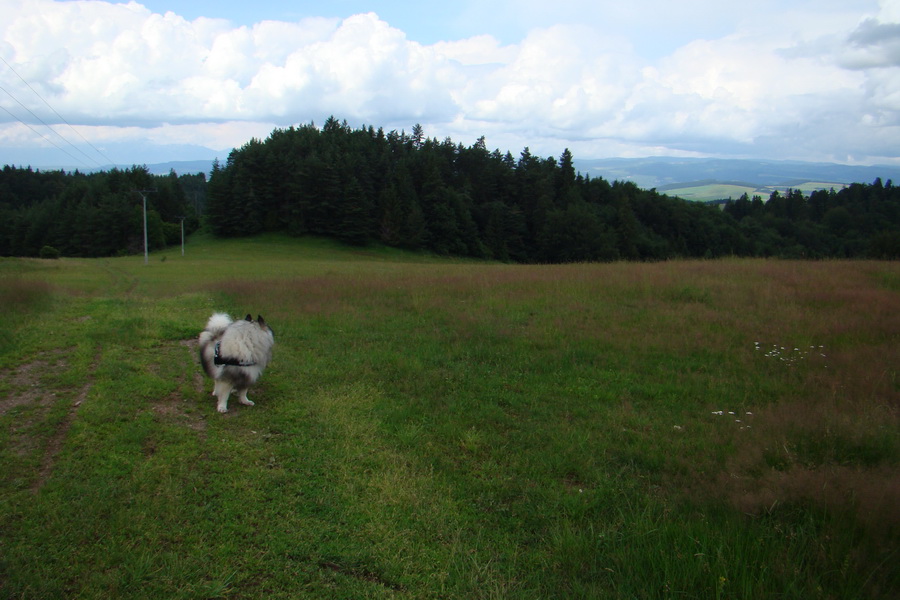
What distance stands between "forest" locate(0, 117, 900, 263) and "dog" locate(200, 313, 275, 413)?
61590mm

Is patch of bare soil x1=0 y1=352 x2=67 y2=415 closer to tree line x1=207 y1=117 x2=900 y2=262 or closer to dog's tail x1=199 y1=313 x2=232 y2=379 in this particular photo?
dog's tail x1=199 y1=313 x2=232 y2=379

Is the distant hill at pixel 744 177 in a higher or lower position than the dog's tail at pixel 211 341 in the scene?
higher

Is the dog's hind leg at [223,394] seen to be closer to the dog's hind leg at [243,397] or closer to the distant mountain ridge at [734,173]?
the dog's hind leg at [243,397]

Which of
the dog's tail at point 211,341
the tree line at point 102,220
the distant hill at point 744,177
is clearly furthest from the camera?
the distant hill at point 744,177

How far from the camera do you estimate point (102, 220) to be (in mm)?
75688

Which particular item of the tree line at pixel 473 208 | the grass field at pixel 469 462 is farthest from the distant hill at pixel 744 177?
the grass field at pixel 469 462

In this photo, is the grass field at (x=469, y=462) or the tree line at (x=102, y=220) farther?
the tree line at (x=102, y=220)

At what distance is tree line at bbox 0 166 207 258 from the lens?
2968 inches

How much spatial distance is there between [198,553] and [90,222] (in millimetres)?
88666

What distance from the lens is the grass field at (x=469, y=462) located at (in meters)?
3.87

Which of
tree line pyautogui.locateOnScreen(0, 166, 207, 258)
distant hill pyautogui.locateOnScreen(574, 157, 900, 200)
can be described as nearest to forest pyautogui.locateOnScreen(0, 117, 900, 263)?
tree line pyautogui.locateOnScreen(0, 166, 207, 258)

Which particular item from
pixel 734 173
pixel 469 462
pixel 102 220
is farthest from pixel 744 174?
pixel 469 462

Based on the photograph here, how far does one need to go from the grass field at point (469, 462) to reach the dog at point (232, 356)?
0.31 m

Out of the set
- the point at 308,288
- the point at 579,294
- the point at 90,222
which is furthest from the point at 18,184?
the point at 579,294
